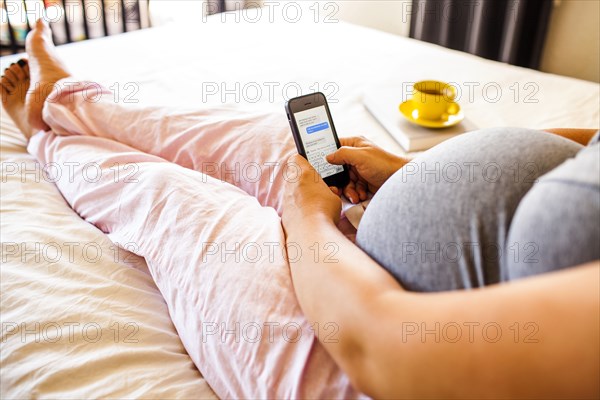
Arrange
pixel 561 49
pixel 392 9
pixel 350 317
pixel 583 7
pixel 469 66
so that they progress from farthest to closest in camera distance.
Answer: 1. pixel 392 9
2. pixel 561 49
3. pixel 583 7
4. pixel 469 66
5. pixel 350 317

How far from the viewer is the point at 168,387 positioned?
539mm

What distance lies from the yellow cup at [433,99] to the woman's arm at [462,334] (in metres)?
0.61

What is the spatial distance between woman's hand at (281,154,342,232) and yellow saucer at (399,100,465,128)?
1.21 feet

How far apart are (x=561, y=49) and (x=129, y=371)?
2.22m

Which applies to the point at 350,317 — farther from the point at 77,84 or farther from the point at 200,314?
the point at 77,84

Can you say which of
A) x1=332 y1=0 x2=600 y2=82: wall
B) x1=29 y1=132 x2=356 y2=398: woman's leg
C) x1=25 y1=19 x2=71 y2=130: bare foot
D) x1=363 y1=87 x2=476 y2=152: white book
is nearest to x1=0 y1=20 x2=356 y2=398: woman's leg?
x1=29 y1=132 x2=356 y2=398: woman's leg

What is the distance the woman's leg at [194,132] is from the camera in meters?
0.82

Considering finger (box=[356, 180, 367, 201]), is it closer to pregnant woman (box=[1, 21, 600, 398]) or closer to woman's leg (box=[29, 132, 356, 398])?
pregnant woman (box=[1, 21, 600, 398])

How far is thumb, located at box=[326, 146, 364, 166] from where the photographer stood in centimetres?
76

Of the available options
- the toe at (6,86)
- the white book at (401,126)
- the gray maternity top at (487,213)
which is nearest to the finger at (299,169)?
the gray maternity top at (487,213)

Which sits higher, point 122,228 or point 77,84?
point 77,84

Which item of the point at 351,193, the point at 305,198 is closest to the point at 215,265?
the point at 305,198

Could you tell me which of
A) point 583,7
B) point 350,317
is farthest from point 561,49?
point 350,317

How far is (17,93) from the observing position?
115cm
